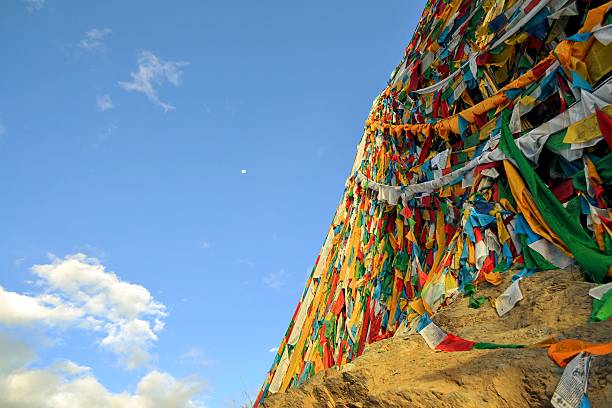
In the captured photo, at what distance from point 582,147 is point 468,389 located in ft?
11.5

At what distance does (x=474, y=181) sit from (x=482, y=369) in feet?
13.8

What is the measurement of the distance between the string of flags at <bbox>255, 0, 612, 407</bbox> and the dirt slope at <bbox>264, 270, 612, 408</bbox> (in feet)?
0.40

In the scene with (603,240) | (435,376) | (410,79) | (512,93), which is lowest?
(435,376)

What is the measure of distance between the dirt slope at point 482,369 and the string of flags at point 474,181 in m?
0.12

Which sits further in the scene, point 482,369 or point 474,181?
point 474,181

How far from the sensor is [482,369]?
2.44 meters

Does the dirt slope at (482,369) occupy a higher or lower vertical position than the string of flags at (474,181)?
lower

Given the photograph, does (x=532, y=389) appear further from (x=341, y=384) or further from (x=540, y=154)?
(x=540, y=154)

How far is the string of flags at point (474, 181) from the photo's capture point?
189 inches

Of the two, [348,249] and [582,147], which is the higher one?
[348,249]

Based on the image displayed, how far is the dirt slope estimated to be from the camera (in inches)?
86.9

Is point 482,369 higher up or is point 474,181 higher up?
point 474,181

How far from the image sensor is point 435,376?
2609 millimetres

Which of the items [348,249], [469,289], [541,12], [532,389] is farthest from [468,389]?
[348,249]
